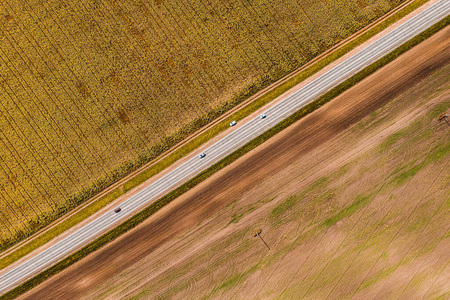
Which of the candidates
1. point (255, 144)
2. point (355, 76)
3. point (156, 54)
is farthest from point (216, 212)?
point (355, 76)

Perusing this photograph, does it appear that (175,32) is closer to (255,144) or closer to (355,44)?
(255,144)

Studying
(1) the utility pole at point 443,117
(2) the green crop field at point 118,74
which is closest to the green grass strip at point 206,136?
(2) the green crop field at point 118,74

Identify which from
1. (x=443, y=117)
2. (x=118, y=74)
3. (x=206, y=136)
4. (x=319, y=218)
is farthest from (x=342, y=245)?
(x=118, y=74)

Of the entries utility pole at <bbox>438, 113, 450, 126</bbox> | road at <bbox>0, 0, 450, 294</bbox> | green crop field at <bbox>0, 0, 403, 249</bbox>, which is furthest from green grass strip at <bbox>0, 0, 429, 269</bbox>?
utility pole at <bbox>438, 113, 450, 126</bbox>

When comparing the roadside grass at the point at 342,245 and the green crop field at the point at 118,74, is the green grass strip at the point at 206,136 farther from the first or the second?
the roadside grass at the point at 342,245

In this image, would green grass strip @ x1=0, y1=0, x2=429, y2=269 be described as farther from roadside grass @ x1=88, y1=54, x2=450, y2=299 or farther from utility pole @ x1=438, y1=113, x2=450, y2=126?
utility pole @ x1=438, y1=113, x2=450, y2=126

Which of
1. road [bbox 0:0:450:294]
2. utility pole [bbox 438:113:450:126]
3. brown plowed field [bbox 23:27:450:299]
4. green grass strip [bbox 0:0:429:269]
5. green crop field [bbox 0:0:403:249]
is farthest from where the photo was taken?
green crop field [bbox 0:0:403:249]
